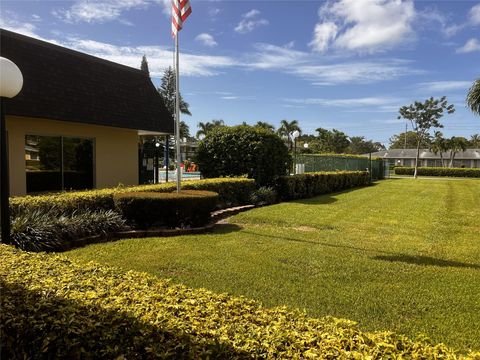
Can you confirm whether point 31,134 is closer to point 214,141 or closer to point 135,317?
point 214,141

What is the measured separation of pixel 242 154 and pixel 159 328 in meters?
12.8

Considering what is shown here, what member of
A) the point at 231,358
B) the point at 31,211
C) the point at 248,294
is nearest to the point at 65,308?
the point at 231,358

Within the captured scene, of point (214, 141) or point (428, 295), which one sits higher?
point (214, 141)

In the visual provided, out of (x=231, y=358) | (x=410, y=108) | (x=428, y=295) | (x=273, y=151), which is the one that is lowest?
(x=428, y=295)

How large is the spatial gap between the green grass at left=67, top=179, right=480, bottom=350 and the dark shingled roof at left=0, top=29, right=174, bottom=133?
5.91 meters

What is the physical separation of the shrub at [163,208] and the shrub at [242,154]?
6.09m

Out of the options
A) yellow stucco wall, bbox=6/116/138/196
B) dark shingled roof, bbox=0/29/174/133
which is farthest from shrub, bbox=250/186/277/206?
yellow stucco wall, bbox=6/116/138/196

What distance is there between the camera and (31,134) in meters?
11.6

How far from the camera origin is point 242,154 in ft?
49.3

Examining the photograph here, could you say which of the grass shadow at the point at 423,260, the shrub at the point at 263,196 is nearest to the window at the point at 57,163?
the shrub at the point at 263,196

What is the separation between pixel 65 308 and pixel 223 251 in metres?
4.37

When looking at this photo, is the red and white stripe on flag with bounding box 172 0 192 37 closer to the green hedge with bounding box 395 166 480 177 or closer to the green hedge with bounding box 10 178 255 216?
the green hedge with bounding box 10 178 255 216

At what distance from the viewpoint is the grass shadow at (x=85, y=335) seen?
2213 mm

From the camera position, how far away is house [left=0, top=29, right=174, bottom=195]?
438 inches
